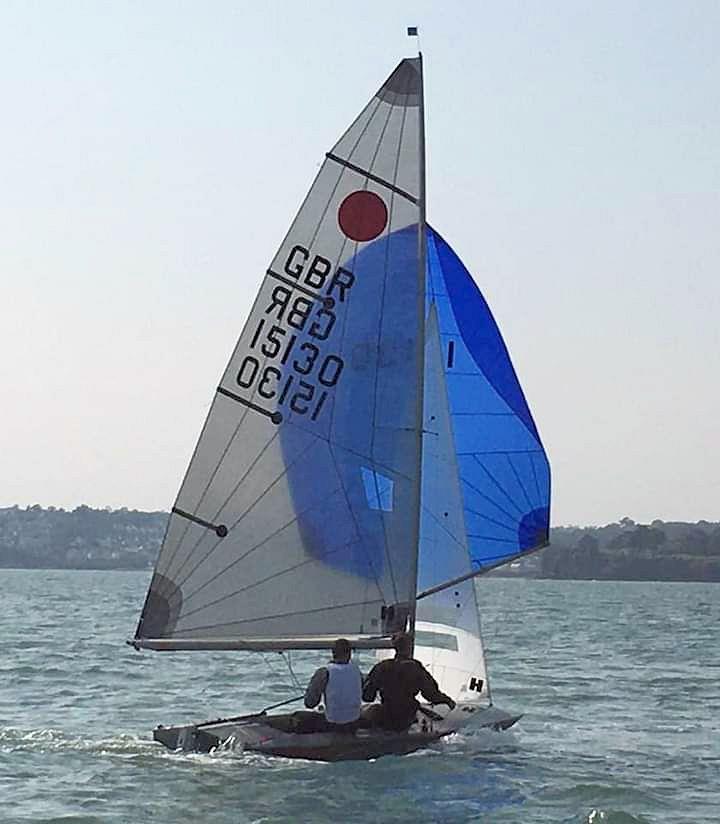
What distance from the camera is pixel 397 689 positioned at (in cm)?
1653

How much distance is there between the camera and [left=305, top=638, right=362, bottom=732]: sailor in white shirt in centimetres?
1630

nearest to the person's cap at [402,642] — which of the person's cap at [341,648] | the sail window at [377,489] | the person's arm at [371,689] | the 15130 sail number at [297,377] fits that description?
the person's arm at [371,689]

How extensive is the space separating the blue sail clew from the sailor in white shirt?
7.77 feet

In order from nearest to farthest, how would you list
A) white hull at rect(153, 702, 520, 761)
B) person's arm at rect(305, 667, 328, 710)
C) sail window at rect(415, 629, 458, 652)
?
white hull at rect(153, 702, 520, 761)
person's arm at rect(305, 667, 328, 710)
sail window at rect(415, 629, 458, 652)

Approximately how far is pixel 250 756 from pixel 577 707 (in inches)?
371

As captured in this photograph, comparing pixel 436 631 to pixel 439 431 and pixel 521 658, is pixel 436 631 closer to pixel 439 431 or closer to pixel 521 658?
pixel 439 431

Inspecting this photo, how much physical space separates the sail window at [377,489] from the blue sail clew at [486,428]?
1.22 m

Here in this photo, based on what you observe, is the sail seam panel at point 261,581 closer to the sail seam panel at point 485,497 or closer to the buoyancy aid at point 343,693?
the buoyancy aid at point 343,693

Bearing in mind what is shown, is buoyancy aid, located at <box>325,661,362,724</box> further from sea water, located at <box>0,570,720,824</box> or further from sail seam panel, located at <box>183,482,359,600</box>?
sail seam panel, located at <box>183,482,359,600</box>

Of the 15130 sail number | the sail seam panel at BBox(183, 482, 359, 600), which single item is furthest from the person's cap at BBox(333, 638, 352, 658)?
the 15130 sail number

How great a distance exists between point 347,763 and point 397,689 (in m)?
0.86

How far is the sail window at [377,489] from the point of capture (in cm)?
1769

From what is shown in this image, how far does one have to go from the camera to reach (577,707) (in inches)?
976

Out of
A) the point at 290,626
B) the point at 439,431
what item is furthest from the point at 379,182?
the point at 290,626
